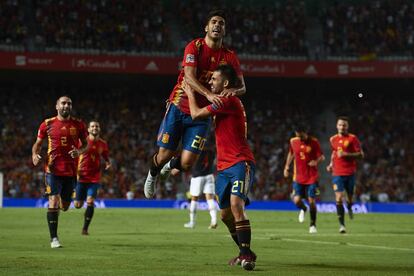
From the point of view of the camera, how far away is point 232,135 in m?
11.7

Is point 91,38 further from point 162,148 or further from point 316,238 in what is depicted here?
point 162,148

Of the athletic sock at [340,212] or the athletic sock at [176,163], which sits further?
the athletic sock at [340,212]

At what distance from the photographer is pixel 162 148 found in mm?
13336

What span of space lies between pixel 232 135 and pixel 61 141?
222 inches

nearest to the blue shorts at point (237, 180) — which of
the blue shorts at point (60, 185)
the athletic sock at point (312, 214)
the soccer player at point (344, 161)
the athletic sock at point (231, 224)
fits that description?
the athletic sock at point (231, 224)

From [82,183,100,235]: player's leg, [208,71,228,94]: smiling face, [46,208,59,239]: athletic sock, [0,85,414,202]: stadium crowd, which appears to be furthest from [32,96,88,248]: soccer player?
[0,85,414,202]: stadium crowd

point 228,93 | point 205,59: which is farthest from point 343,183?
point 228,93

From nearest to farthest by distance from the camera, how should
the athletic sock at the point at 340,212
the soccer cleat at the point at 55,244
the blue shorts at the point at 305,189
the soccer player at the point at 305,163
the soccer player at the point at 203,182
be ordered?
1. the soccer cleat at the point at 55,244
2. the athletic sock at the point at 340,212
3. the blue shorts at the point at 305,189
4. the soccer player at the point at 305,163
5. the soccer player at the point at 203,182

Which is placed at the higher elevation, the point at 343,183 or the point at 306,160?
the point at 306,160

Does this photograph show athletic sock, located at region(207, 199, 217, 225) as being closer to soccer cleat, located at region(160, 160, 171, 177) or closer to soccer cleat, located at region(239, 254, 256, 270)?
soccer cleat, located at region(160, 160, 171, 177)

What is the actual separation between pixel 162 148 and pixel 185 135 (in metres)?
0.42

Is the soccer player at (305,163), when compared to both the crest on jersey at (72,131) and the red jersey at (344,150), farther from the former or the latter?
the crest on jersey at (72,131)

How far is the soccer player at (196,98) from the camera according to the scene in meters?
12.5

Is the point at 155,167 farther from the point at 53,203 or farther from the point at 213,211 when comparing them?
the point at 213,211
